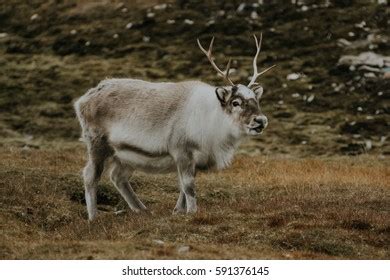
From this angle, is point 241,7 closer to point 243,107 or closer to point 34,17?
point 34,17

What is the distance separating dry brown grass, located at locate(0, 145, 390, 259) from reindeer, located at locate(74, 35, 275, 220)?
86cm

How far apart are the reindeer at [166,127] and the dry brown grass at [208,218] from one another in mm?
862

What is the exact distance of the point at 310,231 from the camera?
15.0m

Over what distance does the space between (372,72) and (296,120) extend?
4.95 metres

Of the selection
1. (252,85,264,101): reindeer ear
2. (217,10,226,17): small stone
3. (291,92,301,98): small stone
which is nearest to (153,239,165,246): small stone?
(252,85,264,101): reindeer ear

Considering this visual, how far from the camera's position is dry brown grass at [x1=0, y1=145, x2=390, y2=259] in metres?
13.9

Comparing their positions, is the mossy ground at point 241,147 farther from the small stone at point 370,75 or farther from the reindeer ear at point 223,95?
the reindeer ear at point 223,95

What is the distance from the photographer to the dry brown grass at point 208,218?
13.9m

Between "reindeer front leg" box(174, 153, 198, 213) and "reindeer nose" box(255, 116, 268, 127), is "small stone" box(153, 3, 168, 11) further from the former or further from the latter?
"reindeer nose" box(255, 116, 268, 127)

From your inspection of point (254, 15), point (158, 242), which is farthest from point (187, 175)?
point (254, 15)

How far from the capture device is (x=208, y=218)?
15.5 m

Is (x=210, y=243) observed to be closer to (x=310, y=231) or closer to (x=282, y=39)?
(x=310, y=231)

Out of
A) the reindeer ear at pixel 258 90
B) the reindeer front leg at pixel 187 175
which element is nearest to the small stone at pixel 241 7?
the reindeer ear at pixel 258 90

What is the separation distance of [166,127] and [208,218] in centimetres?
224
